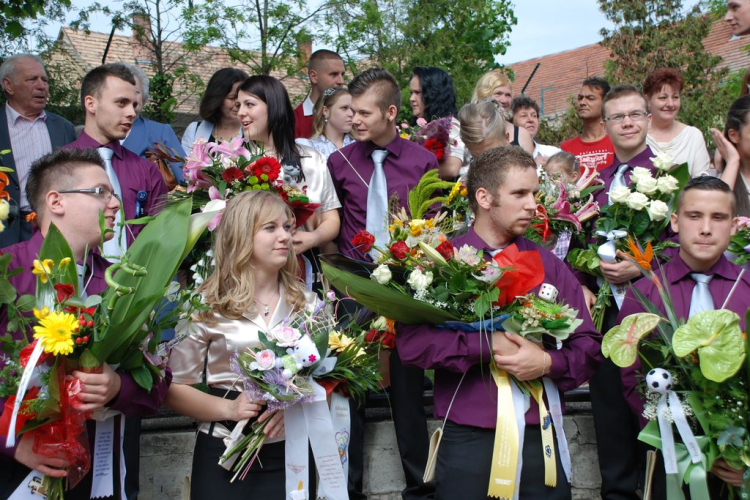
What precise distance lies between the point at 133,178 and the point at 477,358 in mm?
2956

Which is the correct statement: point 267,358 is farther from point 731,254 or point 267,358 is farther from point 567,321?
point 731,254

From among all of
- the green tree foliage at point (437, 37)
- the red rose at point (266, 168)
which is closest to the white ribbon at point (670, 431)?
the red rose at point (266, 168)

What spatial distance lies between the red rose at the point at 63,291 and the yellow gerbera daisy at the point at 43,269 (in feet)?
0.26

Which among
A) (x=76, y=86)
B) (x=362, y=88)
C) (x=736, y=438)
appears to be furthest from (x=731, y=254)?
(x=76, y=86)

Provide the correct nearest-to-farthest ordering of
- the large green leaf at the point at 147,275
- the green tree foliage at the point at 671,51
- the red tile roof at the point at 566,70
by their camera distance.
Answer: the large green leaf at the point at 147,275, the green tree foliage at the point at 671,51, the red tile roof at the point at 566,70

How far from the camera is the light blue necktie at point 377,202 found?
569 cm

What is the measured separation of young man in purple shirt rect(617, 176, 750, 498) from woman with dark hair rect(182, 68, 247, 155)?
143 inches

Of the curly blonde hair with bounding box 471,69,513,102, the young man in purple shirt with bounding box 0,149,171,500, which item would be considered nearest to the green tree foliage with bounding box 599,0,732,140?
the curly blonde hair with bounding box 471,69,513,102

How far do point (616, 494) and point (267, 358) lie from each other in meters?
2.82

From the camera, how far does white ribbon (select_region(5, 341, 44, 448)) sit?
3016 mm

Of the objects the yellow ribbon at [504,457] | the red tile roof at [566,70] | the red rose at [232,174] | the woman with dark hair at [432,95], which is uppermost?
the red tile roof at [566,70]

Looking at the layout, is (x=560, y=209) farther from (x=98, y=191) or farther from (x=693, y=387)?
(x=98, y=191)

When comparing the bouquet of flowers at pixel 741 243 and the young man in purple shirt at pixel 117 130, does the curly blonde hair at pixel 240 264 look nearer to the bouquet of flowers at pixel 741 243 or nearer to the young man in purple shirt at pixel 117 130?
the young man in purple shirt at pixel 117 130

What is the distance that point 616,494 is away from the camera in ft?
17.3
